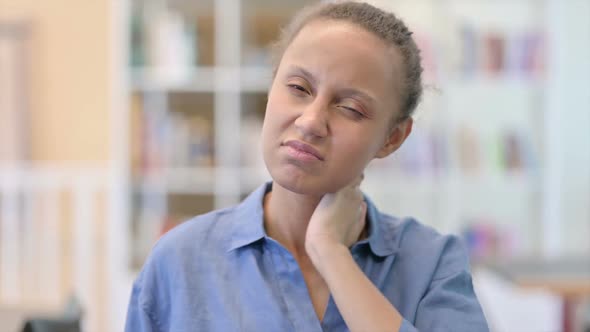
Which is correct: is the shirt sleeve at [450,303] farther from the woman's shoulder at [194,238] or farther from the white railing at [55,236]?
the white railing at [55,236]

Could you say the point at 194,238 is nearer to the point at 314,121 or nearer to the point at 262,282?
the point at 262,282

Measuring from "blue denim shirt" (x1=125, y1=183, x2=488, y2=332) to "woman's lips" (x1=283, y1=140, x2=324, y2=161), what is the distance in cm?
16

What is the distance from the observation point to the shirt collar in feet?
3.80

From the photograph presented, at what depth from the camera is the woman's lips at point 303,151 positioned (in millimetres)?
1059

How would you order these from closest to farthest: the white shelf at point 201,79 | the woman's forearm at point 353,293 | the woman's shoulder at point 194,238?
the woman's forearm at point 353,293 < the woman's shoulder at point 194,238 < the white shelf at point 201,79

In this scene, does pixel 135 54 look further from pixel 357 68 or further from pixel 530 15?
pixel 357 68

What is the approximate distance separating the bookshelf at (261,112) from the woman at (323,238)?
90.1 inches

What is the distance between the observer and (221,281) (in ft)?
3.70

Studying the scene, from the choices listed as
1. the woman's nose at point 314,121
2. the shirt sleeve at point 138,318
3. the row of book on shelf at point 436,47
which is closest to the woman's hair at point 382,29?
the woman's nose at point 314,121

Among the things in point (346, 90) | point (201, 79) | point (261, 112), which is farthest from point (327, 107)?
point (261, 112)

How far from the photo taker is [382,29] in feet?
3.63

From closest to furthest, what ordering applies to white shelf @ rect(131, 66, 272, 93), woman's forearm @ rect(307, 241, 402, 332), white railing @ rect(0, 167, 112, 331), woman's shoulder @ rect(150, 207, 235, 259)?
1. woman's forearm @ rect(307, 241, 402, 332)
2. woman's shoulder @ rect(150, 207, 235, 259)
3. white shelf @ rect(131, 66, 272, 93)
4. white railing @ rect(0, 167, 112, 331)

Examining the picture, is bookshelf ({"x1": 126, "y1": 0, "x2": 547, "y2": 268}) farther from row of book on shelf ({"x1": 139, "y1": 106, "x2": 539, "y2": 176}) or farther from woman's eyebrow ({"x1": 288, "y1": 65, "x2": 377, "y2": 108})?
woman's eyebrow ({"x1": 288, "y1": 65, "x2": 377, "y2": 108})

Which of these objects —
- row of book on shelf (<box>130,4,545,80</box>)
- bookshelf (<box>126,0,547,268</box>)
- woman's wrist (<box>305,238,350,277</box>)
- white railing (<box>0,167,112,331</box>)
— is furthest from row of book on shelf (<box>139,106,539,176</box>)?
woman's wrist (<box>305,238,350,277</box>)
